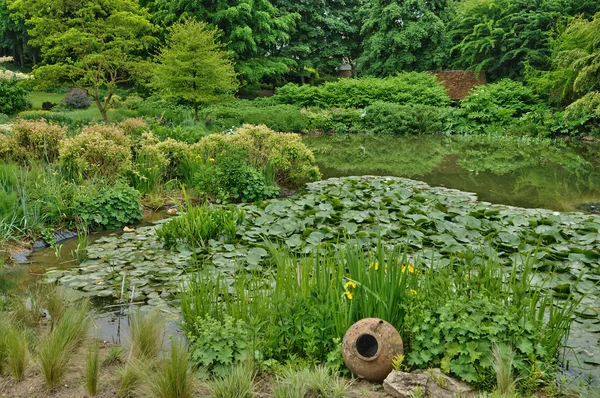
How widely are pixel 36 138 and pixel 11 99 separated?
13129 mm

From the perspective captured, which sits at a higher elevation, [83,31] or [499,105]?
[83,31]

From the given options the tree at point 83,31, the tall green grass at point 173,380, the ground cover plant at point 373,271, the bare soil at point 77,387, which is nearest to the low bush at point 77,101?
the tree at point 83,31

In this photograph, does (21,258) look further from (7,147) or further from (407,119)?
(407,119)

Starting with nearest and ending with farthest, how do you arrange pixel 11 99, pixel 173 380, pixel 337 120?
pixel 173 380
pixel 11 99
pixel 337 120

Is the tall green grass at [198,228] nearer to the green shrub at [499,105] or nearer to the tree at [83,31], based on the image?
the tree at [83,31]

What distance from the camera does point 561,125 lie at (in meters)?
18.0

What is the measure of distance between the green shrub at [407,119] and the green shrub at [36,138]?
577 inches

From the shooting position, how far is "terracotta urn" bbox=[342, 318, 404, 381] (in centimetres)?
307

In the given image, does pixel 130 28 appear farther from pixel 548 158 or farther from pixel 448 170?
pixel 548 158

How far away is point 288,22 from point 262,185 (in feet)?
71.0

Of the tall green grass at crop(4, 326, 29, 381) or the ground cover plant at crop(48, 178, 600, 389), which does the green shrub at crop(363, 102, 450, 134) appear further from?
the tall green grass at crop(4, 326, 29, 381)

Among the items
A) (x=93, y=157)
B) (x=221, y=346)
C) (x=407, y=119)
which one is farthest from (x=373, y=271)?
(x=407, y=119)

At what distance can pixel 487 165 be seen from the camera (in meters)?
12.8

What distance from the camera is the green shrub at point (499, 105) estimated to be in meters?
20.3
